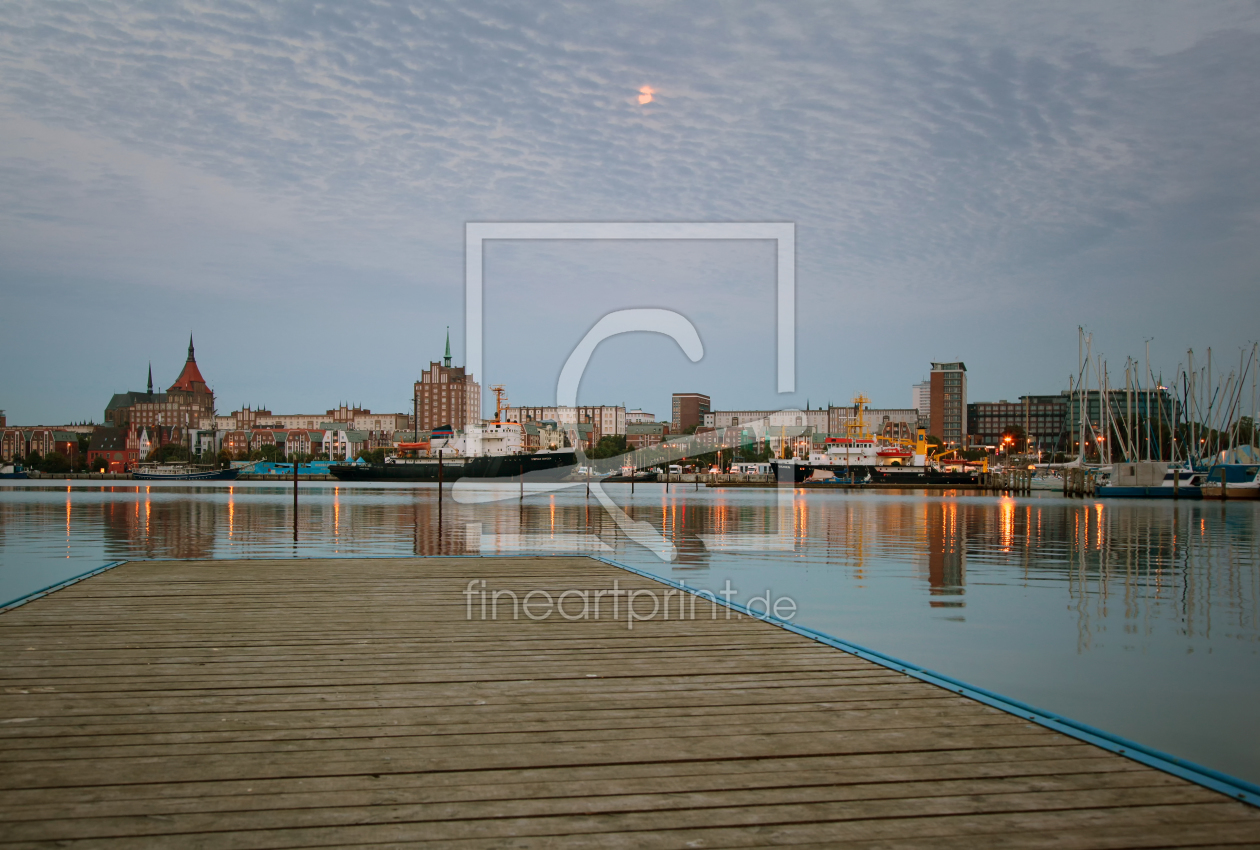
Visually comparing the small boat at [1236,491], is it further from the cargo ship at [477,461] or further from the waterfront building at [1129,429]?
the cargo ship at [477,461]

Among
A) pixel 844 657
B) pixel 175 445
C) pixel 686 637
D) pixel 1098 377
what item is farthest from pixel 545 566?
pixel 175 445

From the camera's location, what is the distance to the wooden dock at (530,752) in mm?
4020

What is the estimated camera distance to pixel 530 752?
507 centimetres

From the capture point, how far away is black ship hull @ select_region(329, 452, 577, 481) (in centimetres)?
11262

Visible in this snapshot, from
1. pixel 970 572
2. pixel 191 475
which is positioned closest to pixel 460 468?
pixel 191 475

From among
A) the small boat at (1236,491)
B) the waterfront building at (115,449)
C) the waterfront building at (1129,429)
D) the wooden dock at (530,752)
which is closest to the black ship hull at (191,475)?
the waterfront building at (115,449)

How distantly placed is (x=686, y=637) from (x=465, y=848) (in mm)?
4987

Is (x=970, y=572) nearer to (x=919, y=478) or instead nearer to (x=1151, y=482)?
(x=1151, y=482)

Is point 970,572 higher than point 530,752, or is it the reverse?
point 530,752

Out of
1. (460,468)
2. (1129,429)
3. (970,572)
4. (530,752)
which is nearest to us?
(530,752)

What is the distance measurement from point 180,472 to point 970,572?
15959 centimetres

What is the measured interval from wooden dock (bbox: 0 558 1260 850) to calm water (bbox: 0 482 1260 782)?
3666 millimetres

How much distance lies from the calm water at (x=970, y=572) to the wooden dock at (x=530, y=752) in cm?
367

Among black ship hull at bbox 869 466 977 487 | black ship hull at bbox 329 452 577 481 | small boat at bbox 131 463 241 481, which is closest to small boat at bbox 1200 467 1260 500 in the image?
black ship hull at bbox 869 466 977 487
